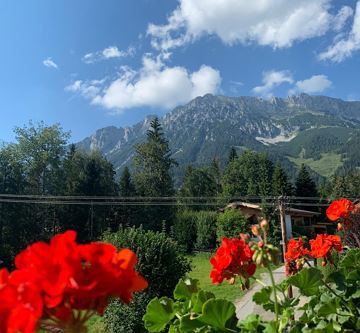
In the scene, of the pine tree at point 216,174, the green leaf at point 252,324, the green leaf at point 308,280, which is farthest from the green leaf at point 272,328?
the pine tree at point 216,174

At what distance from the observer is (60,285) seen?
97cm

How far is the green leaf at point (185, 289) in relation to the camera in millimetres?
2100

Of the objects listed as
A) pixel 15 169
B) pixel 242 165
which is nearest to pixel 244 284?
pixel 15 169

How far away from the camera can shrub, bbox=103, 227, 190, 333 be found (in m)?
9.83

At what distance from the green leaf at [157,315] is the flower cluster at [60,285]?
88cm

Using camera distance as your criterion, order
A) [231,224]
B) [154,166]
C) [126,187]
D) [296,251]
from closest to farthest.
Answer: [296,251], [231,224], [126,187], [154,166]

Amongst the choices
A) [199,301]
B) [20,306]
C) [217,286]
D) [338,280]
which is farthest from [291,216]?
[20,306]

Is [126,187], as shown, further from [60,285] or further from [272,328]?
[60,285]

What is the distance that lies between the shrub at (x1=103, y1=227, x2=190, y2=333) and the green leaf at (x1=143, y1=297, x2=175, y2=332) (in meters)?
8.00

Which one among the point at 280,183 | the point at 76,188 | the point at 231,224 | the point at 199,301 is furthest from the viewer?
the point at 280,183

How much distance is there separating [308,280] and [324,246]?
77 cm

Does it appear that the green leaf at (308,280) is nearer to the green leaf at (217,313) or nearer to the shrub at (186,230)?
the green leaf at (217,313)

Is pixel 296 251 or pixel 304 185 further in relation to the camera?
pixel 304 185

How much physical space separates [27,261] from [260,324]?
3.46 feet
